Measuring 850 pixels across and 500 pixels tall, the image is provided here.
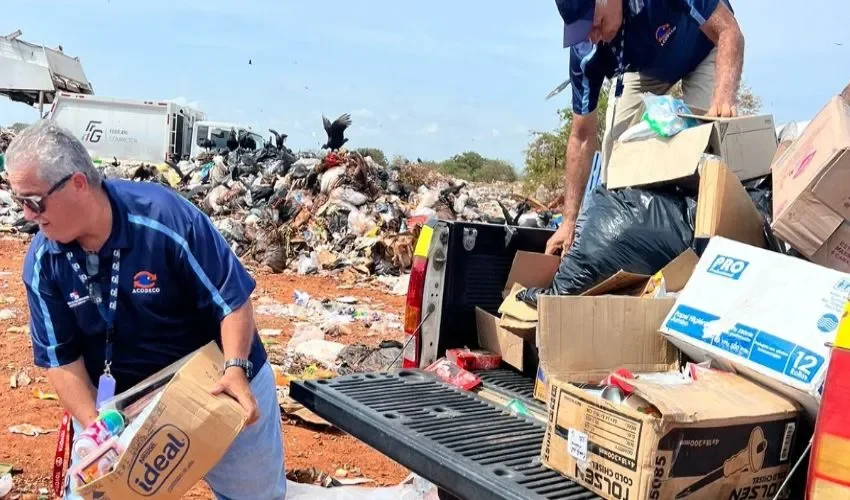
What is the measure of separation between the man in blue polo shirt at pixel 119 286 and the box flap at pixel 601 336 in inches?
38.9

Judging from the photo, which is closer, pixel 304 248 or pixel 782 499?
pixel 782 499

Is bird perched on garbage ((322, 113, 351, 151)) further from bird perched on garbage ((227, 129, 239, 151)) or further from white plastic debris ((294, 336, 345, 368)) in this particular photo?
white plastic debris ((294, 336, 345, 368))

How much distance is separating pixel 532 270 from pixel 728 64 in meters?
1.21

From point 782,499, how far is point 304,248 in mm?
10385

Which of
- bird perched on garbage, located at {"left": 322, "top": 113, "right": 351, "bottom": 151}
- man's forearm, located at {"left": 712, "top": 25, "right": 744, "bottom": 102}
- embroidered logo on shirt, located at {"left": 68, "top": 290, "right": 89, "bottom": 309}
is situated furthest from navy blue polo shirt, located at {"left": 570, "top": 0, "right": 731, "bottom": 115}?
bird perched on garbage, located at {"left": 322, "top": 113, "right": 351, "bottom": 151}

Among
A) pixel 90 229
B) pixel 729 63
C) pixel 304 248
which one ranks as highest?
pixel 729 63

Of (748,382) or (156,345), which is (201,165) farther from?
(748,382)

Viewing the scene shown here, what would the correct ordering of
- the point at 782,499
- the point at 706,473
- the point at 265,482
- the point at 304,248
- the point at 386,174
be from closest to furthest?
the point at 706,473, the point at 782,499, the point at 265,482, the point at 304,248, the point at 386,174

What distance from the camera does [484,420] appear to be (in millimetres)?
2518

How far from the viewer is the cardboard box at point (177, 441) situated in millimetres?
2250

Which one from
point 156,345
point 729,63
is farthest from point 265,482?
point 729,63

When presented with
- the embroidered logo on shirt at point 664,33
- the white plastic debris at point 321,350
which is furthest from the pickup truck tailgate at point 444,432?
the white plastic debris at point 321,350

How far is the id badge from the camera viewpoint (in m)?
2.59

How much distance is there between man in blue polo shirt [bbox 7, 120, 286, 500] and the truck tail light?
2.10 feet
